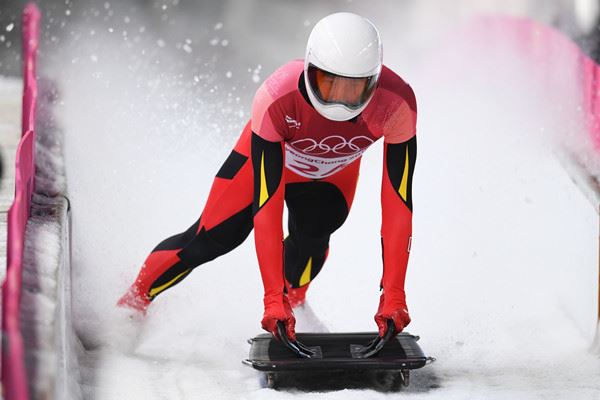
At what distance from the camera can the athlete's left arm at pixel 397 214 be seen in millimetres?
3902

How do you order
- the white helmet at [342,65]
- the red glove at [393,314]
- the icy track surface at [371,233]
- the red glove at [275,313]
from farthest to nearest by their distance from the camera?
the icy track surface at [371,233], the red glove at [393,314], the red glove at [275,313], the white helmet at [342,65]

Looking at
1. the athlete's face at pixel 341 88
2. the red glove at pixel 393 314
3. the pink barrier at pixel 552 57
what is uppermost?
the pink barrier at pixel 552 57

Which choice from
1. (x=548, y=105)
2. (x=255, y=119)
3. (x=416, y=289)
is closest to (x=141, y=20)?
(x=548, y=105)

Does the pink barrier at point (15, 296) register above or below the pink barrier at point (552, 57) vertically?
below

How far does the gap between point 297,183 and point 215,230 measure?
1.36ft

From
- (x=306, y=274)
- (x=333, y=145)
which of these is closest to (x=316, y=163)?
(x=333, y=145)

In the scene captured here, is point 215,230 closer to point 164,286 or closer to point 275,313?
point 164,286

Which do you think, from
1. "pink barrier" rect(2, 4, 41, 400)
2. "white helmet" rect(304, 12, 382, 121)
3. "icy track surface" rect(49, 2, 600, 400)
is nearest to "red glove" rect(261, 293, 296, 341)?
"icy track surface" rect(49, 2, 600, 400)

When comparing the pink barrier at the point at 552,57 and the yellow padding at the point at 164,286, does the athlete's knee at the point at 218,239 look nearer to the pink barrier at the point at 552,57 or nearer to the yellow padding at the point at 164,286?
the yellow padding at the point at 164,286

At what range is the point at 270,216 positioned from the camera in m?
3.81

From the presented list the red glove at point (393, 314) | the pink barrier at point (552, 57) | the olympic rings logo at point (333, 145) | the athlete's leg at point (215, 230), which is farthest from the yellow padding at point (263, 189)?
the pink barrier at point (552, 57)

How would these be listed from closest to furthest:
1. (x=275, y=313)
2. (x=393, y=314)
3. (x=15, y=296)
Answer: (x=15, y=296)
(x=275, y=313)
(x=393, y=314)

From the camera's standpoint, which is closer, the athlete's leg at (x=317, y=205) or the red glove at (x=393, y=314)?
the red glove at (x=393, y=314)

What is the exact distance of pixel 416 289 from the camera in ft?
18.0
